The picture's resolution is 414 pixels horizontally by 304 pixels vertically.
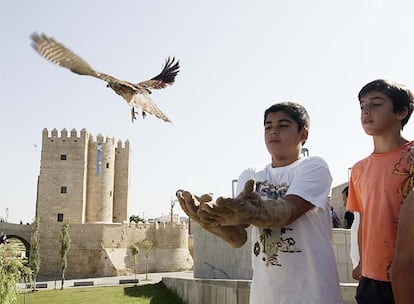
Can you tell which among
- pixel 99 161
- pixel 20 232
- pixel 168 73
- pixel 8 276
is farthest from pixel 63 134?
pixel 168 73

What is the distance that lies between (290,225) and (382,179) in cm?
44

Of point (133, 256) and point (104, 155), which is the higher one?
point (104, 155)

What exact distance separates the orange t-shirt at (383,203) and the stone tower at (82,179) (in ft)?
126

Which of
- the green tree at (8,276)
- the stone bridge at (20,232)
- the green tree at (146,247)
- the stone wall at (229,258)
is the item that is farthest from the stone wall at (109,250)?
the stone wall at (229,258)

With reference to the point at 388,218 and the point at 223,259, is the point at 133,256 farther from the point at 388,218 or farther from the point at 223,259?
the point at 388,218

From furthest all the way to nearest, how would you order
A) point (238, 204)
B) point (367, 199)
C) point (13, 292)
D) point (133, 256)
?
point (133, 256), point (13, 292), point (367, 199), point (238, 204)

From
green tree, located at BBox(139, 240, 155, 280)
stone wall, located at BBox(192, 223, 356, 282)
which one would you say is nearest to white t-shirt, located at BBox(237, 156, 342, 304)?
stone wall, located at BBox(192, 223, 356, 282)

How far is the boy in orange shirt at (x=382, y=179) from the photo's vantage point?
189 centimetres

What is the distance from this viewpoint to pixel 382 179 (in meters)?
1.95

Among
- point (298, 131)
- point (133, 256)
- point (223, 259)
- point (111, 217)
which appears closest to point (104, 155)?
point (111, 217)

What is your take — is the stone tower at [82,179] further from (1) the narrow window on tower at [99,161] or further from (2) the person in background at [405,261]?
(2) the person in background at [405,261]

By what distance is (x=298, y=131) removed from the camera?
2.23 metres

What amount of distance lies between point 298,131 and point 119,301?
14.6m

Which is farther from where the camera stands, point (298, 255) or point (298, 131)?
point (298, 131)
